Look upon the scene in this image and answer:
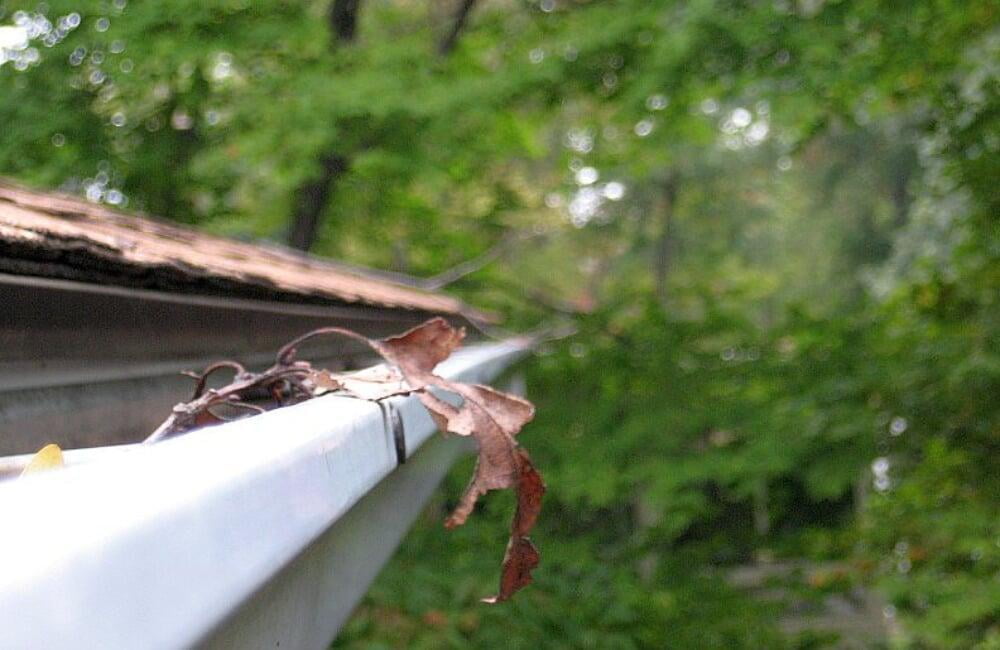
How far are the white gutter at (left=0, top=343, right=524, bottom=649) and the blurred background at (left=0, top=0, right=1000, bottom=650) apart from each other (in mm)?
3244

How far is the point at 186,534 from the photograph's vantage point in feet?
1.70

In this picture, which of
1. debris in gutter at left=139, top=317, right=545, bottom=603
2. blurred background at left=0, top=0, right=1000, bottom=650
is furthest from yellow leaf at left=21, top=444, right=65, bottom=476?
blurred background at left=0, top=0, right=1000, bottom=650

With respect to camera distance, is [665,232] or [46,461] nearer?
[46,461]

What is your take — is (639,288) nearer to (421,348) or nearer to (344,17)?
(344,17)

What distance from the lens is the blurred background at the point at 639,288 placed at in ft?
16.2

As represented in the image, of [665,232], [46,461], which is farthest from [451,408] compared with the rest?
[665,232]

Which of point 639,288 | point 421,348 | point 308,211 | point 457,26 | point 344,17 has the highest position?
point 457,26

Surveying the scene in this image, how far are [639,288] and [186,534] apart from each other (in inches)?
267

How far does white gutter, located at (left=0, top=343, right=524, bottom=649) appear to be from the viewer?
39 centimetres

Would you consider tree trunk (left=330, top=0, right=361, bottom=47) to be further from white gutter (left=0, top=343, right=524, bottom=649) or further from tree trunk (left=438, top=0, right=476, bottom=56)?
white gutter (left=0, top=343, right=524, bottom=649)

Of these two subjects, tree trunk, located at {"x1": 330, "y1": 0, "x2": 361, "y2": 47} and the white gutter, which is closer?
the white gutter

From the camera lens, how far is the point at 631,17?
20.4 feet

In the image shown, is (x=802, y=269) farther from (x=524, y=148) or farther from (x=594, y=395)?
(x=594, y=395)

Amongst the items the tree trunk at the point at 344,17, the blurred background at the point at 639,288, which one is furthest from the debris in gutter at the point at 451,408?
the tree trunk at the point at 344,17
